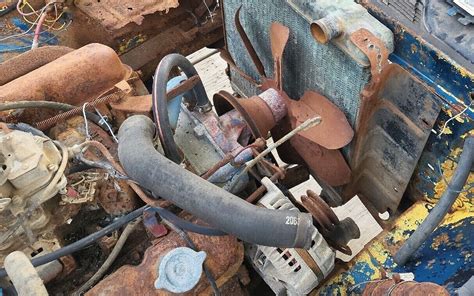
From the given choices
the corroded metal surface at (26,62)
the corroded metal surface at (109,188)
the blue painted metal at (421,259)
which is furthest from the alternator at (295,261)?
the corroded metal surface at (26,62)

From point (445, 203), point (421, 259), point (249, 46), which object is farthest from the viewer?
point (249, 46)

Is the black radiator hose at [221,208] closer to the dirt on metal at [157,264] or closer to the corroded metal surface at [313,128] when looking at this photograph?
the dirt on metal at [157,264]

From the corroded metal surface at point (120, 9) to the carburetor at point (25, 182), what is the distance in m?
0.92

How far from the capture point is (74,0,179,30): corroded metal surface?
6.76 ft

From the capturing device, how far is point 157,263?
1.29 meters

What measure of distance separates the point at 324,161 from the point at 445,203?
549mm

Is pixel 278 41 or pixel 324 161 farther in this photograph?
pixel 324 161

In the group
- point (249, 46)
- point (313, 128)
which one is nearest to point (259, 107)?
point (313, 128)

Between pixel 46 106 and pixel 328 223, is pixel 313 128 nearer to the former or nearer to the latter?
pixel 328 223

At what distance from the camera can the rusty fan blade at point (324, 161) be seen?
167cm

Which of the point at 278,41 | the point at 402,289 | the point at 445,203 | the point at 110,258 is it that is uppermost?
the point at 278,41

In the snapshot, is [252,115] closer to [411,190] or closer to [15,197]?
[411,190]

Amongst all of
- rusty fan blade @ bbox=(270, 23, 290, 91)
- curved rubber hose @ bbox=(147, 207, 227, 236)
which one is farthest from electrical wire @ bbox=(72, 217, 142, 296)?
rusty fan blade @ bbox=(270, 23, 290, 91)

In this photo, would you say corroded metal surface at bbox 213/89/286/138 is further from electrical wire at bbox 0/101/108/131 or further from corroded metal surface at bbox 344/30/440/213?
electrical wire at bbox 0/101/108/131
